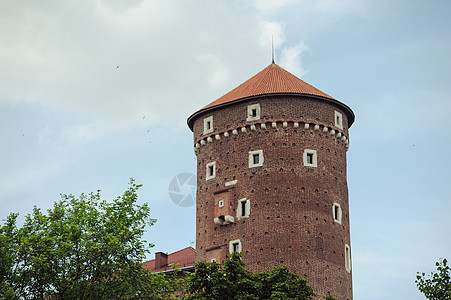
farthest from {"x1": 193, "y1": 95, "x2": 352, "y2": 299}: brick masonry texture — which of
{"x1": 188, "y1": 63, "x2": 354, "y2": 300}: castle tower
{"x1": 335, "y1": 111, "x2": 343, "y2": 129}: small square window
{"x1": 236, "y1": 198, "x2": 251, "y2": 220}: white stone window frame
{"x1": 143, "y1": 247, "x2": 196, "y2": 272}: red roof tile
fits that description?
{"x1": 143, "y1": 247, "x2": 196, "y2": 272}: red roof tile

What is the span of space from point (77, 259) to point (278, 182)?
50.4 ft

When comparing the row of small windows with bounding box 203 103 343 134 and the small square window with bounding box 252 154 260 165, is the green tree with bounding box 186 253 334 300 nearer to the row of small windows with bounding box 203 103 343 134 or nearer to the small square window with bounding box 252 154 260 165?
the small square window with bounding box 252 154 260 165

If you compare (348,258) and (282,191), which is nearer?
(282,191)

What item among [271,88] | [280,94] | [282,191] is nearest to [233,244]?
[282,191]

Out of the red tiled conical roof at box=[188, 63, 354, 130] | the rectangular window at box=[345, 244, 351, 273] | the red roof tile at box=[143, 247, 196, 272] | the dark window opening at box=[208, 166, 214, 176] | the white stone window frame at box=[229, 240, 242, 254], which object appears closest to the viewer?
the white stone window frame at box=[229, 240, 242, 254]

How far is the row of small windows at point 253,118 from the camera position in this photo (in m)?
46.2

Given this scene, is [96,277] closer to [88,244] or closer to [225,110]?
[88,244]

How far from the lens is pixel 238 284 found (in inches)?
1249

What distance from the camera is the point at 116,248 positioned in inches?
1273

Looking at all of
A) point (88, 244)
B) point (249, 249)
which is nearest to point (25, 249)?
point (88, 244)

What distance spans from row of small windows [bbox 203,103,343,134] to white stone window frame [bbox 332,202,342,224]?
5.42 meters

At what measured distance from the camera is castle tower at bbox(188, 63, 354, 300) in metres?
42.8

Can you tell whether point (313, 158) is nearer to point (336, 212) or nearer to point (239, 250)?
point (336, 212)

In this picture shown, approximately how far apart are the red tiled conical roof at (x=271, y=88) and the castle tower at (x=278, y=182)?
0.24ft
